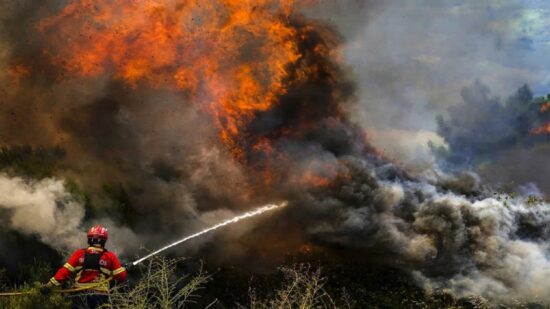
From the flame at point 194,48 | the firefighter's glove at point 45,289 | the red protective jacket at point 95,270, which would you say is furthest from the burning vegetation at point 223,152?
the firefighter's glove at point 45,289

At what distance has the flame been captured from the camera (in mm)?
20922

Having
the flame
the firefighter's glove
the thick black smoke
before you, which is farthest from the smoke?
the thick black smoke

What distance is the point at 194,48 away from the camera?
73.0 ft

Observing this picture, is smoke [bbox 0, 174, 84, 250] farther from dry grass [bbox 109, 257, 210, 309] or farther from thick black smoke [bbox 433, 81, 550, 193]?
thick black smoke [bbox 433, 81, 550, 193]

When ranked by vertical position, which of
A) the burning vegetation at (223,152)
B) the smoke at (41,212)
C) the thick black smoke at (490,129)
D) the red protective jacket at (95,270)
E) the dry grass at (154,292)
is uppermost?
the thick black smoke at (490,129)

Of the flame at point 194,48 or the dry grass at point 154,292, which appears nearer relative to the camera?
the dry grass at point 154,292

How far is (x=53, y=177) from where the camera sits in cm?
2062

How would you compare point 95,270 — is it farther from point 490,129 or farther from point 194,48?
point 490,129

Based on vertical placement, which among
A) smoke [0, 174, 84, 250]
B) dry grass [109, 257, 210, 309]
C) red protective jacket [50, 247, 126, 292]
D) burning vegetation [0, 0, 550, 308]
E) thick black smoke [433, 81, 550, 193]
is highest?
thick black smoke [433, 81, 550, 193]

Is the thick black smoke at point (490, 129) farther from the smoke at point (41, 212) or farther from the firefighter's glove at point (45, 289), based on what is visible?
the firefighter's glove at point (45, 289)

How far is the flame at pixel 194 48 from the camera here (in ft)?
68.6

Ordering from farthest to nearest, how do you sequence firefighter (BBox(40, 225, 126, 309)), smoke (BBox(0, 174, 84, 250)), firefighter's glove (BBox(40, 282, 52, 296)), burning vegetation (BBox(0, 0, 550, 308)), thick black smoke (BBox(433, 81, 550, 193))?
1. thick black smoke (BBox(433, 81, 550, 193))
2. burning vegetation (BBox(0, 0, 550, 308))
3. smoke (BBox(0, 174, 84, 250))
4. firefighter (BBox(40, 225, 126, 309))
5. firefighter's glove (BBox(40, 282, 52, 296))

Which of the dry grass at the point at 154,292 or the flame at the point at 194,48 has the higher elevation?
the flame at the point at 194,48

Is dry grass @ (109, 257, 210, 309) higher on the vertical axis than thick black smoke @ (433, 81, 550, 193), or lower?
lower
